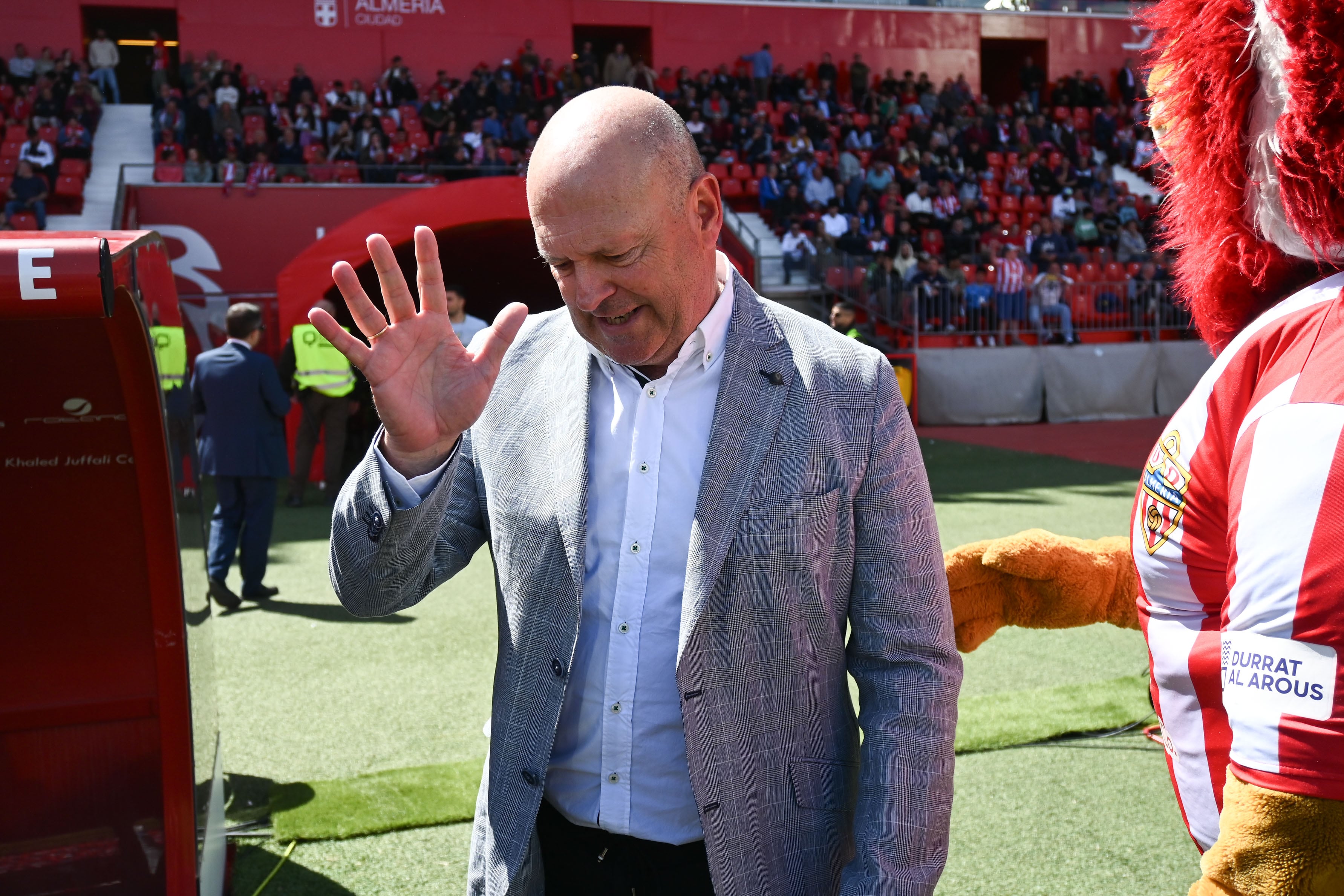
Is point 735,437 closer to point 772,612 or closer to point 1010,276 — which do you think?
point 772,612

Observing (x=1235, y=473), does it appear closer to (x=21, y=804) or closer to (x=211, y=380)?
(x=21, y=804)

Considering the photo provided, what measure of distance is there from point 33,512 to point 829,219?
59.3 ft

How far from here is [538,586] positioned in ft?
5.71

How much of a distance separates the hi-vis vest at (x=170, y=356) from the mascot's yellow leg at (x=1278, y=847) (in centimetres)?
212

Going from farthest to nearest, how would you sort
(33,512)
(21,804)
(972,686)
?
(972,686), (21,804), (33,512)

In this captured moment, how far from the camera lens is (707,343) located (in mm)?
1777

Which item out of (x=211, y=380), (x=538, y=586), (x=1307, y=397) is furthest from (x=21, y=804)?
(x=211, y=380)

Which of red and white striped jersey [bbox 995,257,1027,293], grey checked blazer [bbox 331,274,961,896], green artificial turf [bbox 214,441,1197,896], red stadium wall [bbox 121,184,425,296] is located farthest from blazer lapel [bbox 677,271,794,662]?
red and white striped jersey [bbox 995,257,1027,293]

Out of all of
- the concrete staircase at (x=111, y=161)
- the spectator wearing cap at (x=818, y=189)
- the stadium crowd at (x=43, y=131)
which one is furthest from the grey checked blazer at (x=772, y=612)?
the spectator wearing cap at (x=818, y=189)

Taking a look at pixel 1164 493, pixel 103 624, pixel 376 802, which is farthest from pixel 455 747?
pixel 1164 493

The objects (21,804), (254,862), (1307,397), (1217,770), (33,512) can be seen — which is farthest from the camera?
(254,862)

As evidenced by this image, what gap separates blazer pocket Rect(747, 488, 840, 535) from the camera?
1.66 metres

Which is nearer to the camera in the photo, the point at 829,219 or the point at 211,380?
the point at 211,380

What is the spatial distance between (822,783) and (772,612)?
12.0 inches
